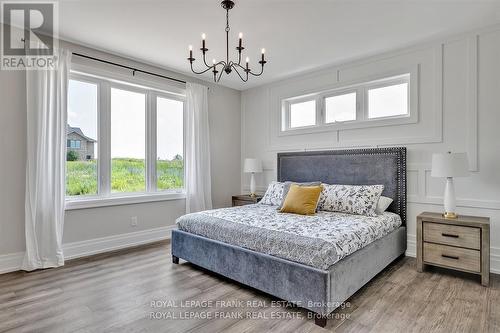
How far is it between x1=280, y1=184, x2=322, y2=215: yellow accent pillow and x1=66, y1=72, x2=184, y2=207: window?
1944 millimetres

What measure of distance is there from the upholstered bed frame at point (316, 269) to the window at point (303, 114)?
1.81ft

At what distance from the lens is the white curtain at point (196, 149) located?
442cm

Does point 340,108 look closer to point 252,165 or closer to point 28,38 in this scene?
point 252,165

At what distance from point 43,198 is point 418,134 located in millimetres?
4384

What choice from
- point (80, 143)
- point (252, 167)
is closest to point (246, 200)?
point (252, 167)

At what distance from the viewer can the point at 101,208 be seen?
3.61 meters

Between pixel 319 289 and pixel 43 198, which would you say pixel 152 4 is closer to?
pixel 43 198

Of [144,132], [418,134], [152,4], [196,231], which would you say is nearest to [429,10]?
[418,134]

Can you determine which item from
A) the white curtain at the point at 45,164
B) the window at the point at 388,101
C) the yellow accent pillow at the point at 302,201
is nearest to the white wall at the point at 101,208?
the white curtain at the point at 45,164

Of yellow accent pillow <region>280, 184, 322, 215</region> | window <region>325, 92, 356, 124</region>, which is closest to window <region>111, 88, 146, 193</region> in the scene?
yellow accent pillow <region>280, 184, 322, 215</region>

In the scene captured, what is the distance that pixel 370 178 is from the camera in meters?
3.64

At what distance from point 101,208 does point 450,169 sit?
4047 millimetres

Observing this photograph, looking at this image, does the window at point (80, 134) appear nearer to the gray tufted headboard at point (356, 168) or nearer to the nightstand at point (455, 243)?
the gray tufted headboard at point (356, 168)

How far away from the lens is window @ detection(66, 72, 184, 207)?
137 inches
